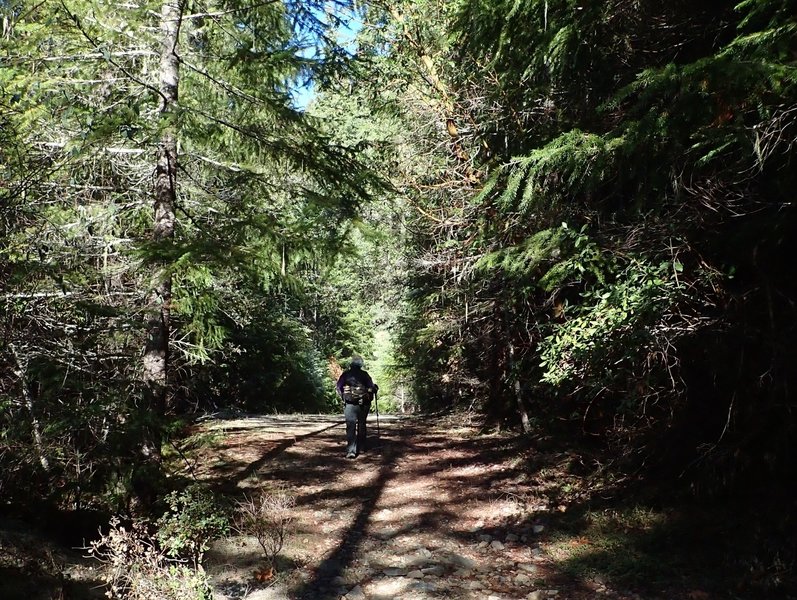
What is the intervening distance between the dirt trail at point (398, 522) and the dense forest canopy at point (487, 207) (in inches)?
65.6

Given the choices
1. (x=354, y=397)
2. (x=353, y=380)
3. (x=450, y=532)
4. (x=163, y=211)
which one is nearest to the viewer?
(x=163, y=211)

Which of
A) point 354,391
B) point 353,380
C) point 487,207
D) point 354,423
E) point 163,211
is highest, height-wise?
point 487,207

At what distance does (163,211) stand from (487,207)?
503 centimetres

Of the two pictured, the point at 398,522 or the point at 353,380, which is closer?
the point at 398,522

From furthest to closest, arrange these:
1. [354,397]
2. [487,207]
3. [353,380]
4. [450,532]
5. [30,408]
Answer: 1. [353,380]
2. [354,397]
3. [487,207]
4. [450,532]
5. [30,408]

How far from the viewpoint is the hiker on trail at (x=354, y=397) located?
34.2 ft

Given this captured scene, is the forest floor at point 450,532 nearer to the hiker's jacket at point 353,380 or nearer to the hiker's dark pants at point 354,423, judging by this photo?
the hiker's dark pants at point 354,423

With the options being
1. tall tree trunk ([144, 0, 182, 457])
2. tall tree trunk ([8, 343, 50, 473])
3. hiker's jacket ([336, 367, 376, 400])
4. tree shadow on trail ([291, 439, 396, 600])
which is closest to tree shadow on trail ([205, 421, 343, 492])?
hiker's jacket ([336, 367, 376, 400])

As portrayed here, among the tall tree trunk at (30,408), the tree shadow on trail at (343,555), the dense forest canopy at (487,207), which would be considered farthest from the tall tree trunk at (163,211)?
the tree shadow on trail at (343,555)

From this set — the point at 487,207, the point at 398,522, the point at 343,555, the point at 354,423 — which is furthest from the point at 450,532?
the point at 487,207

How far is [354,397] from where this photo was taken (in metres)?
10.4

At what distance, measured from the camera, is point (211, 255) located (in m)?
6.08

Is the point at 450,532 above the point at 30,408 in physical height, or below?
below

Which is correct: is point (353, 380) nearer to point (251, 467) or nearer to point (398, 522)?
point (251, 467)
